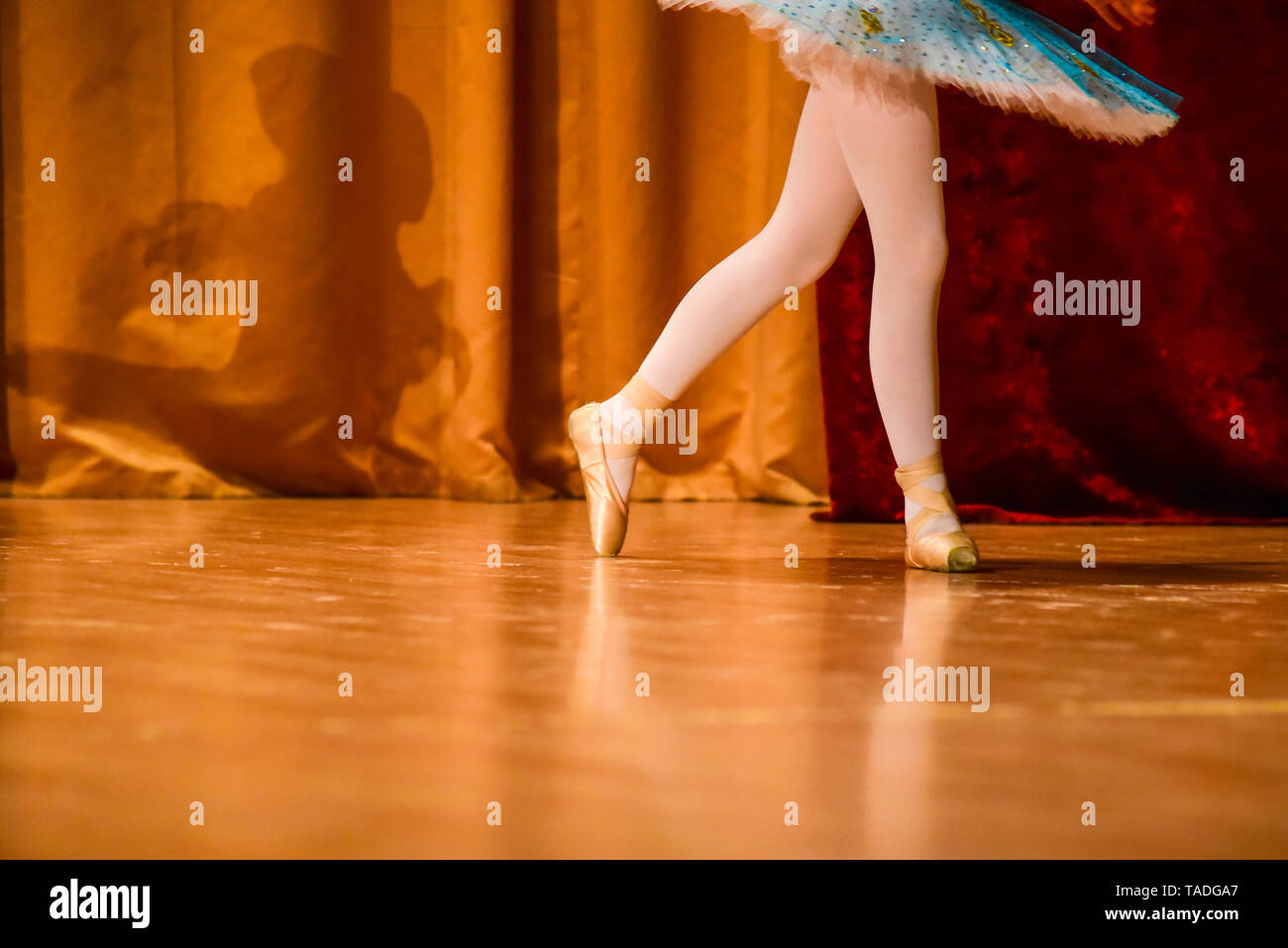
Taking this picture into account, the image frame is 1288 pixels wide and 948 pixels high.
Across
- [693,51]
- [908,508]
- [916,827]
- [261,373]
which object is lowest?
[916,827]

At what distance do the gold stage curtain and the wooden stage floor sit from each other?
1.29 metres

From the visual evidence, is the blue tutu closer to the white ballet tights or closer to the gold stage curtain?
the white ballet tights

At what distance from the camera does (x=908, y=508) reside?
6.13 feet

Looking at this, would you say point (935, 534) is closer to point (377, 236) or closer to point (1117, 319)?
point (1117, 319)

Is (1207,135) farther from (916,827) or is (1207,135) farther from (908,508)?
(916,827)

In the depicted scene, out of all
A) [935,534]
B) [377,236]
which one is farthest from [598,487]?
[377,236]

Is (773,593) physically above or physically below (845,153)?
below

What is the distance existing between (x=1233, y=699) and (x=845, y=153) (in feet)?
3.03

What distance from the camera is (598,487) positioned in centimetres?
196

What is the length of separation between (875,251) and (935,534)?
Result: 36 cm

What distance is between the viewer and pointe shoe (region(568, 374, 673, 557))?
1924mm

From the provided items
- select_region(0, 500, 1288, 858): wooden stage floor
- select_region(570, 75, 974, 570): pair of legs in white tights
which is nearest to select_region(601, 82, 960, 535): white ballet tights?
select_region(570, 75, 974, 570): pair of legs in white tights

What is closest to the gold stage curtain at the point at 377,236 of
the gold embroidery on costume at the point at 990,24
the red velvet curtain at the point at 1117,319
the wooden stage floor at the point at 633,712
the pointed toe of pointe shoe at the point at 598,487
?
the red velvet curtain at the point at 1117,319

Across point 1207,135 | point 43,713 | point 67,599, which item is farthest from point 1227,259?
point 43,713
